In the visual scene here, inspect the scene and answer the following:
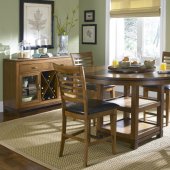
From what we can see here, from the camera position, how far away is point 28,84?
5.15 metres

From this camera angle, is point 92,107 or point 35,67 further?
point 35,67

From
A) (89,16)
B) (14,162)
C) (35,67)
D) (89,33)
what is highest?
(89,16)

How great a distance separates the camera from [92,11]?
6.98 m

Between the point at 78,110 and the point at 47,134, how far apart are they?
1.04m

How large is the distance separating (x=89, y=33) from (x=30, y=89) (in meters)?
2.47

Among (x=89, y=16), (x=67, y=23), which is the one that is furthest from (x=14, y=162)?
(x=89, y=16)

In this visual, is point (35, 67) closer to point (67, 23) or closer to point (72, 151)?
point (67, 23)

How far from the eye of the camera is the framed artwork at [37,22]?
5.32 metres

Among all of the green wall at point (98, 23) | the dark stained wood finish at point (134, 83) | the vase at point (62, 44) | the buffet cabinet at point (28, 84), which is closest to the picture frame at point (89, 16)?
the green wall at point (98, 23)

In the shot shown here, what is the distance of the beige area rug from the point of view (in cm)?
312

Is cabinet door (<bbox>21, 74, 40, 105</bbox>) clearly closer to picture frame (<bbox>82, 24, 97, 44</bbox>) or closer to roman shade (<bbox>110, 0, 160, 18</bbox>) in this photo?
picture frame (<bbox>82, 24, 97, 44</bbox>)

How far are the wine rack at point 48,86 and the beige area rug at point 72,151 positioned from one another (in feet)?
3.47

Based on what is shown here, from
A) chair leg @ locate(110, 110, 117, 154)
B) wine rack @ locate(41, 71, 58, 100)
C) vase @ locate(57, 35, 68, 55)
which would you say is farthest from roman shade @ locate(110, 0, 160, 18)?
chair leg @ locate(110, 110, 117, 154)

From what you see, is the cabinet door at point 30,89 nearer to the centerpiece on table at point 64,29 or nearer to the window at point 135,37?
the centerpiece on table at point 64,29
